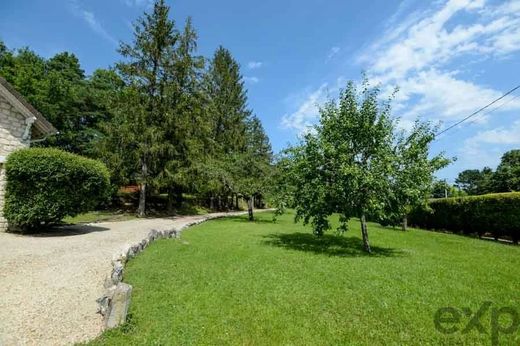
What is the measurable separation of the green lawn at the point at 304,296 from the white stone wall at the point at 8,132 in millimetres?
7139

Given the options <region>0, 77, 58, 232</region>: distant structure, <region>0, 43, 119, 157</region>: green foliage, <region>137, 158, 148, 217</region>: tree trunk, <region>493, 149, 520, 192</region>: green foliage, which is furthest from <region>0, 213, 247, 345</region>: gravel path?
<region>493, 149, 520, 192</region>: green foliage

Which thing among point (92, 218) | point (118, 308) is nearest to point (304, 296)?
point (118, 308)

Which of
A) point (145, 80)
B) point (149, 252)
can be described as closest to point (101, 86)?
point (145, 80)

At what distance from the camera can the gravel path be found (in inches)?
165

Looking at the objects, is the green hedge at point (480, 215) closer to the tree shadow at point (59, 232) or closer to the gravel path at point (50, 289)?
the gravel path at point (50, 289)

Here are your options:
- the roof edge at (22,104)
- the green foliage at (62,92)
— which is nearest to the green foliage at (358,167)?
the roof edge at (22,104)

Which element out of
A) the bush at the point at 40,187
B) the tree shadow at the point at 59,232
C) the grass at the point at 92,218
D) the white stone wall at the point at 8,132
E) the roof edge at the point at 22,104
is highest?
the roof edge at the point at 22,104

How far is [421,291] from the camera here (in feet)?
19.4

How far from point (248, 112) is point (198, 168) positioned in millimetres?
20929

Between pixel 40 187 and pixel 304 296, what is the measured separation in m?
10.8

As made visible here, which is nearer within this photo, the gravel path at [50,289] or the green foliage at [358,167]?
the gravel path at [50,289]

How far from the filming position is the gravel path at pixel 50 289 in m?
4.20

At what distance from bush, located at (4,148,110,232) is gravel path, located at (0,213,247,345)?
5.06 ft

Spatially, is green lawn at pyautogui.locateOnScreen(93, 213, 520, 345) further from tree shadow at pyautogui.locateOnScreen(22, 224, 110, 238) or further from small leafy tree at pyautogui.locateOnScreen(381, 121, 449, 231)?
tree shadow at pyautogui.locateOnScreen(22, 224, 110, 238)
